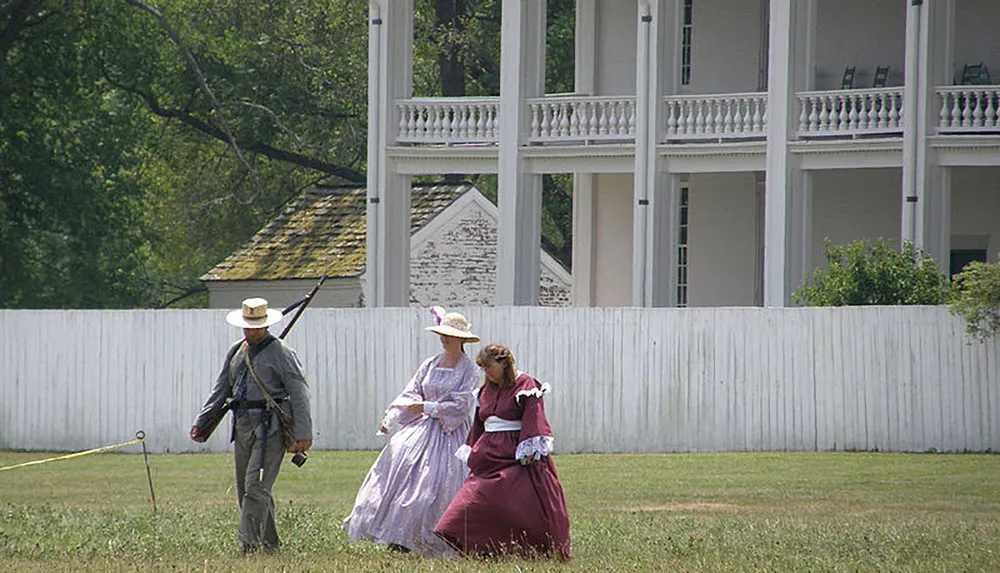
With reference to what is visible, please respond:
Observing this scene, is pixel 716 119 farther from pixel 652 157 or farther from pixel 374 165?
pixel 374 165

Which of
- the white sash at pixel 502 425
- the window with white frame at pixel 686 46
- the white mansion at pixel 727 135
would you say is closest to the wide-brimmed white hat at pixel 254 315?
the white sash at pixel 502 425

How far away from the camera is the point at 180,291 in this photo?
55.1m

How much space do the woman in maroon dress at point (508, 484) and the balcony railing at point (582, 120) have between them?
15.9 m

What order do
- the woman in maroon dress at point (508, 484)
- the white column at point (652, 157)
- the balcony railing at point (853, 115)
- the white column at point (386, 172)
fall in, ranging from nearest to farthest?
the woman in maroon dress at point (508, 484)
the balcony railing at point (853, 115)
the white column at point (652, 157)
the white column at point (386, 172)

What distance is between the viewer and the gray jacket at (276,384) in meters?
12.7

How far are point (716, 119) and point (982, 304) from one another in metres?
7.44

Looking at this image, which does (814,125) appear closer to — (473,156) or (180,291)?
(473,156)

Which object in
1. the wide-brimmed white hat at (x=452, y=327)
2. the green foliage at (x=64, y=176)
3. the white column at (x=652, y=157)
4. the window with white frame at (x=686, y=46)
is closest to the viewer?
the wide-brimmed white hat at (x=452, y=327)

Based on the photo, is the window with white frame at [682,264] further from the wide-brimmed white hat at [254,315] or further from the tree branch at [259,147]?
the wide-brimmed white hat at [254,315]

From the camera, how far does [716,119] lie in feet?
89.6

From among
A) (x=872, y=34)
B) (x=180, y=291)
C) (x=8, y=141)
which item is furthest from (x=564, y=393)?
(x=180, y=291)

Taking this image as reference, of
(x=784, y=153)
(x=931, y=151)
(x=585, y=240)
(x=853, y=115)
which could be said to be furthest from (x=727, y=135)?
(x=585, y=240)

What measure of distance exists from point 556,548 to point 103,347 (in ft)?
46.2

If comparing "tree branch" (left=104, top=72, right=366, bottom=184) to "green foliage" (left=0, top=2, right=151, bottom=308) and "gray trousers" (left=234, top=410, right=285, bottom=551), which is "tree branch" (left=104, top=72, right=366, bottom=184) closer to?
"green foliage" (left=0, top=2, right=151, bottom=308)
